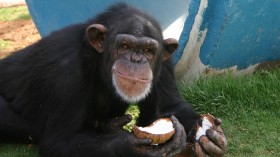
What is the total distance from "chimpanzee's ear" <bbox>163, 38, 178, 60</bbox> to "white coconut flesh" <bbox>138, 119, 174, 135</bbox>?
48cm

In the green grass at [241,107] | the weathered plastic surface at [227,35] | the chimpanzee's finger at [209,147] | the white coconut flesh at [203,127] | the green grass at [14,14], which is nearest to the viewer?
the chimpanzee's finger at [209,147]

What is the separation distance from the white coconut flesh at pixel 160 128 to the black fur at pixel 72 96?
0.60 feet

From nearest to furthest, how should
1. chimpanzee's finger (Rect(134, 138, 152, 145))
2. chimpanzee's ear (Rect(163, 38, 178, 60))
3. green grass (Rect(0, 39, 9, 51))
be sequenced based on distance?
chimpanzee's finger (Rect(134, 138, 152, 145)) < chimpanzee's ear (Rect(163, 38, 178, 60)) < green grass (Rect(0, 39, 9, 51))

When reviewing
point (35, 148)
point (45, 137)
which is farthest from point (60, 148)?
point (35, 148)

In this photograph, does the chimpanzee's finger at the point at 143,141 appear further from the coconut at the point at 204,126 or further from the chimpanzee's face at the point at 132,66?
the coconut at the point at 204,126

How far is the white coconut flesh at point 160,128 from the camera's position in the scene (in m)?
3.29

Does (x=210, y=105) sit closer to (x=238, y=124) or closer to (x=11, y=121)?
(x=238, y=124)

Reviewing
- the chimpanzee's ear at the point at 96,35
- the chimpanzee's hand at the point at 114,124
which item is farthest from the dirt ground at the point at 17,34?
the chimpanzee's ear at the point at 96,35

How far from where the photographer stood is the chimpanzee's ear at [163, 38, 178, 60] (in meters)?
3.64

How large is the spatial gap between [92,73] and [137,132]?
525 mm

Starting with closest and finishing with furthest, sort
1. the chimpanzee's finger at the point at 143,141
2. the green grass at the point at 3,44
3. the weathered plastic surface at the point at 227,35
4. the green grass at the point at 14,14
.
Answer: the chimpanzee's finger at the point at 143,141 < the weathered plastic surface at the point at 227,35 < the green grass at the point at 3,44 < the green grass at the point at 14,14

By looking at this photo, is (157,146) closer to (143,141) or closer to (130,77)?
(143,141)

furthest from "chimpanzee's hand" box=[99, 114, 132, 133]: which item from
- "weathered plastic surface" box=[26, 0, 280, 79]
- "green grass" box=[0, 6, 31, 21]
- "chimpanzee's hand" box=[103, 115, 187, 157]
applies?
"green grass" box=[0, 6, 31, 21]

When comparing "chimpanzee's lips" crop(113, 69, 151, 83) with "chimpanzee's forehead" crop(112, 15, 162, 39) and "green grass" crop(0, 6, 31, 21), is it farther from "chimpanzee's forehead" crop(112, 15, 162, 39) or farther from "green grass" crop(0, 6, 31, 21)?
"green grass" crop(0, 6, 31, 21)
